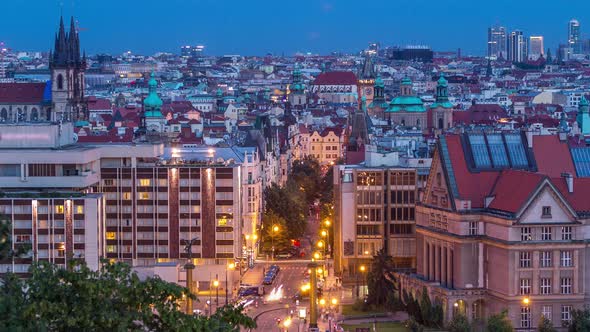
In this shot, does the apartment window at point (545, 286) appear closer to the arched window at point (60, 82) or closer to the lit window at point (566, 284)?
the lit window at point (566, 284)

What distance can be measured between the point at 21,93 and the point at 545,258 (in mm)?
108430

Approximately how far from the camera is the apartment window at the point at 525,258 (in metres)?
65.1

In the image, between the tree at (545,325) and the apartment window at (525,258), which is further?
the apartment window at (525,258)

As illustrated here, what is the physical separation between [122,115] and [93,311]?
143473mm

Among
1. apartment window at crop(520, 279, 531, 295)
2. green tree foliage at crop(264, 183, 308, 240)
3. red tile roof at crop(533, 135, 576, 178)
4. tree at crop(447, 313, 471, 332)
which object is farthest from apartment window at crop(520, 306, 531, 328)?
green tree foliage at crop(264, 183, 308, 240)

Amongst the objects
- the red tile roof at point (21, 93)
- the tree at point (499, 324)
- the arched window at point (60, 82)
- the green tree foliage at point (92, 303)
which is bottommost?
the tree at point (499, 324)

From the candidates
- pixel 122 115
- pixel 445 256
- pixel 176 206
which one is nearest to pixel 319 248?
pixel 176 206

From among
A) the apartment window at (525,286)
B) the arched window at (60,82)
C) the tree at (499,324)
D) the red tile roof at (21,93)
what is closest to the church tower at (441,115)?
the arched window at (60,82)

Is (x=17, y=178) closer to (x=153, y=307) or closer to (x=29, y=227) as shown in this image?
(x=29, y=227)

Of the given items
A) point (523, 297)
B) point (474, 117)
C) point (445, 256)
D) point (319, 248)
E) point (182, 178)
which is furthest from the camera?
point (474, 117)

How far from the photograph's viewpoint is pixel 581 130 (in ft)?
455

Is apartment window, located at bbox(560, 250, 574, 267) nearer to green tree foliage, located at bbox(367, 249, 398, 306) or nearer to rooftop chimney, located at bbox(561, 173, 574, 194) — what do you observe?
rooftop chimney, located at bbox(561, 173, 574, 194)

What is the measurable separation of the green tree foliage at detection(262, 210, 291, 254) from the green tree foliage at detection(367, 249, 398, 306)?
21747 millimetres

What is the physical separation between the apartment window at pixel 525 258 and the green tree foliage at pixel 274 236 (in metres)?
29.4
